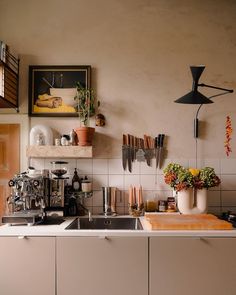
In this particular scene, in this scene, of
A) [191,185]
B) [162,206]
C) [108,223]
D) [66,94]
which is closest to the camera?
[191,185]

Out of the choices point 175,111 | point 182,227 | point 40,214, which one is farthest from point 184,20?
point 40,214

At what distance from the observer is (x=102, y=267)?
1979mm

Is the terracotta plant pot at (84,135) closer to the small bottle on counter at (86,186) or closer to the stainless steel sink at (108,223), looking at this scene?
the small bottle on counter at (86,186)

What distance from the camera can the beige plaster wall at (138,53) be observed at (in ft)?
9.00

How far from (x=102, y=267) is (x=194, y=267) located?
0.60 meters

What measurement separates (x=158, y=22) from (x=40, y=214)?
1.98 m

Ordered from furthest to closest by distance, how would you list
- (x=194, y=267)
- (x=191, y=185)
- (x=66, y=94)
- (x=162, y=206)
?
(x=66, y=94), (x=162, y=206), (x=191, y=185), (x=194, y=267)

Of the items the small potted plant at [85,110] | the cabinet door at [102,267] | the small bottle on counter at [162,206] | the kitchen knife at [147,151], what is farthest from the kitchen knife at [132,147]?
the cabinet door at [102,267]

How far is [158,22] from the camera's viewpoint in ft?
9.12

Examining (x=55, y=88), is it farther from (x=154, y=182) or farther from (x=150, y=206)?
(x=150, y=206)

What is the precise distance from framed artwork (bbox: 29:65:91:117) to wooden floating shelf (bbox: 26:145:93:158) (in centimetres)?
35

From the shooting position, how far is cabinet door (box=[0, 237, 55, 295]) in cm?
198

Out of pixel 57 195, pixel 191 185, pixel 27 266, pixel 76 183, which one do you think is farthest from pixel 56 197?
pixel 191 185

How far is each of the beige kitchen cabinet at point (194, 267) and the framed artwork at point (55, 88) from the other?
144cm
